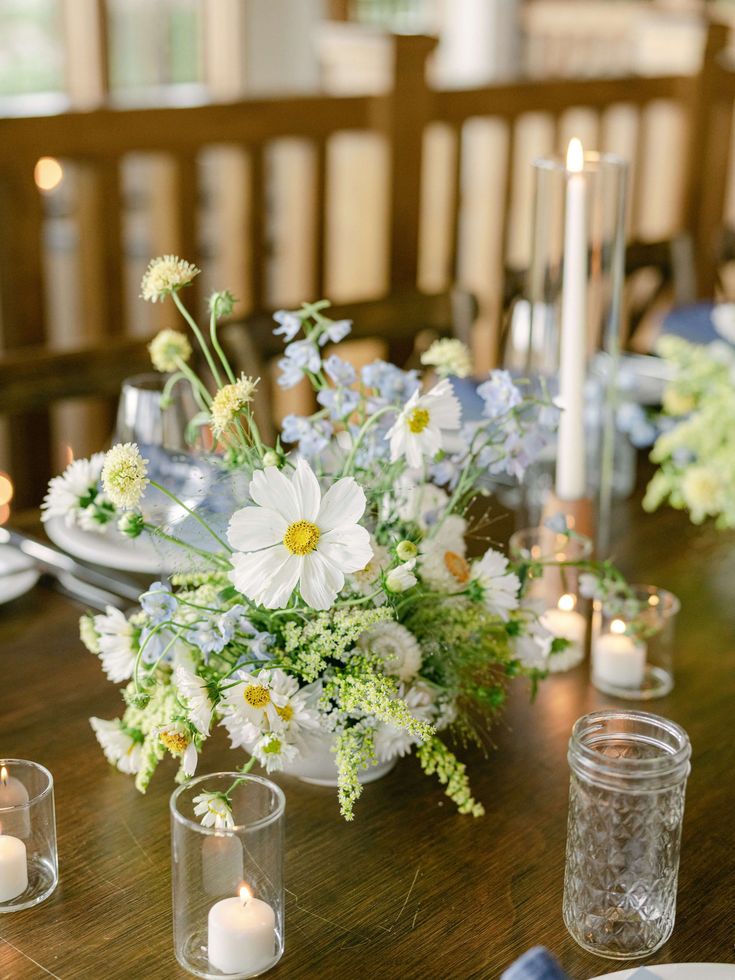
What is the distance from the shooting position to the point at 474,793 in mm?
1001

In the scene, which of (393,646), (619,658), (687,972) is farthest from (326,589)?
(619,658)

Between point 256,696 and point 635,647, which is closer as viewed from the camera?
point 256,696

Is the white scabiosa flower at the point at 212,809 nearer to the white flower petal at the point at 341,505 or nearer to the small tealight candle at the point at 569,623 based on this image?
the white flower petal at the point at 341,505

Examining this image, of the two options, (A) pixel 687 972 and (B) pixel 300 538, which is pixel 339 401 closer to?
(B) pixel 300 538

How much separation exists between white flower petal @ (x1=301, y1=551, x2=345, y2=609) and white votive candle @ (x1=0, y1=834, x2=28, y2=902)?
0.26 metres

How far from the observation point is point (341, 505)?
32.2 inches

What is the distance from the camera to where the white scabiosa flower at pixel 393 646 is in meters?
0.90

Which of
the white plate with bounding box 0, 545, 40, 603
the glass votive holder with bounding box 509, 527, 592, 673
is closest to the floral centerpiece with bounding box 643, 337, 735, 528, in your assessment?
the glass votive holder with bounding box 509, 527, 592, 673

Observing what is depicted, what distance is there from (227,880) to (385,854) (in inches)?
6.5

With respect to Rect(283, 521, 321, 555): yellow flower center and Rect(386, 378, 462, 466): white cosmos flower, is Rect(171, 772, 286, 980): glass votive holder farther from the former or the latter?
Rect(386, 378, 462, 466): white cosmos flower

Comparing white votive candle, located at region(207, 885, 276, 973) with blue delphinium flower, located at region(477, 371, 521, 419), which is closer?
white votive candle, located at region(207, 885, 276, 973)

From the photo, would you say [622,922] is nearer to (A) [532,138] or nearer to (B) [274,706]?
(B) [274,706]

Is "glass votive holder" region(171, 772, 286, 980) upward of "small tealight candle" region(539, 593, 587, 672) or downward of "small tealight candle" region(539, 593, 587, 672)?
upward

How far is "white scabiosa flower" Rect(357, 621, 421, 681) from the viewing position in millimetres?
900
